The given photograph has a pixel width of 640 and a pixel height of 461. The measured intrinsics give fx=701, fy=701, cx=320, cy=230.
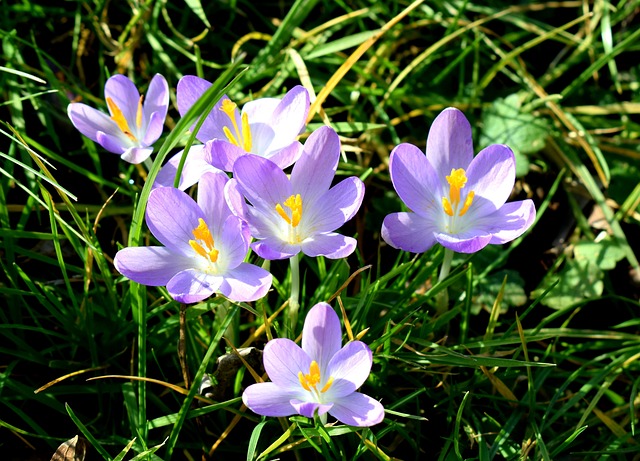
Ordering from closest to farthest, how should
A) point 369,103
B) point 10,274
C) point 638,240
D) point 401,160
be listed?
point 401,160, point 10,274, point 638,240, point 369,103

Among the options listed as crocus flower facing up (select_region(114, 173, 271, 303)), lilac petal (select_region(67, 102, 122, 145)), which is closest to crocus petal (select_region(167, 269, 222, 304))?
crocus flower facing up (select_region(114, 173, 271, 303))

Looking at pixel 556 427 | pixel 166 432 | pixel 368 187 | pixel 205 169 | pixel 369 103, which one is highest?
pixel 205 169

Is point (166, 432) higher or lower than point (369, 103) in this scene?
lower

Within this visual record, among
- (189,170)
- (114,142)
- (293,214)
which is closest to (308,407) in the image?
(293,214)

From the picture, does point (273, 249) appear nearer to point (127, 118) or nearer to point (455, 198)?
point (455, 198)

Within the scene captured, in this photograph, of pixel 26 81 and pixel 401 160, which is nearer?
pixel 401 160

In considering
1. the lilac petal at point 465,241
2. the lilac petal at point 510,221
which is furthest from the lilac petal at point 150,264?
the lilac petal at point 510,221

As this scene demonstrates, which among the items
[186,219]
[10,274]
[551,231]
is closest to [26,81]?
[10,274]

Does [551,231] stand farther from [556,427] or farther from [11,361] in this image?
[11,361]
